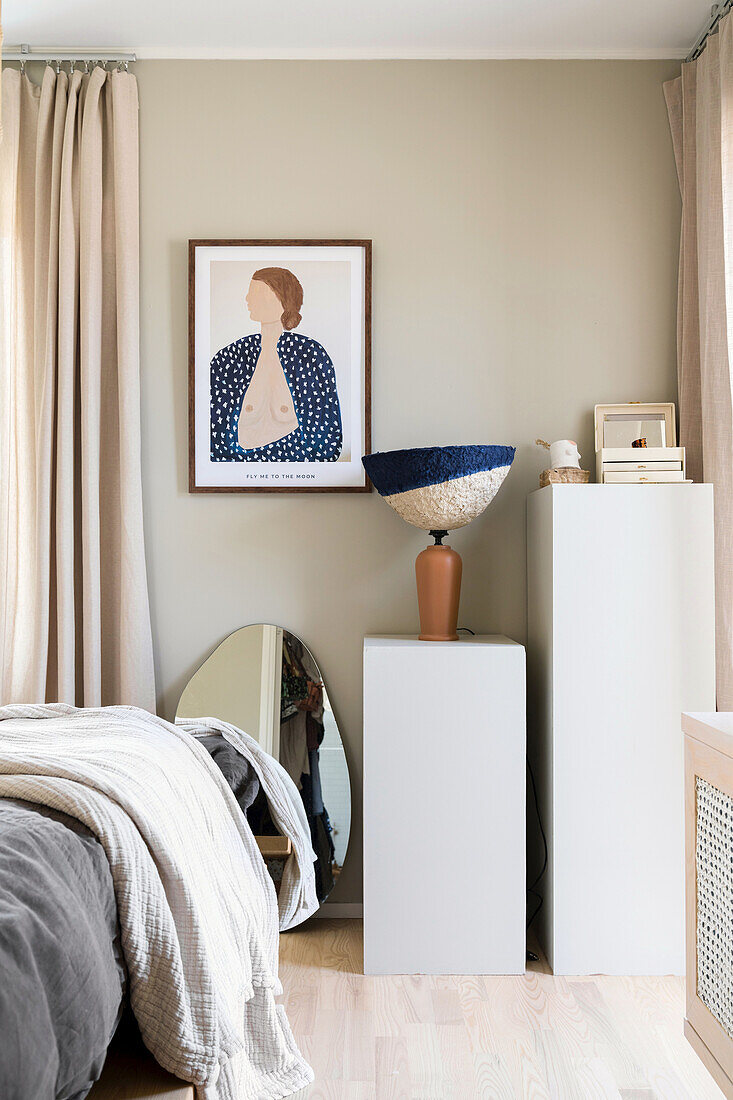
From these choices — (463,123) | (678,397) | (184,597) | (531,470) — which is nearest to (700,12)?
(463,123)

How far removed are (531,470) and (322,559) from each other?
679 mm

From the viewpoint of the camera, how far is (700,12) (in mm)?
2418

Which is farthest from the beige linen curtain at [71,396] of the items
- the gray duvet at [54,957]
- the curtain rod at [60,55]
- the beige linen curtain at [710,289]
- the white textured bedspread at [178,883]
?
the beige linen curtain at [710,289]

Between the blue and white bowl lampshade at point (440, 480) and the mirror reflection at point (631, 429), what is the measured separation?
0.39m

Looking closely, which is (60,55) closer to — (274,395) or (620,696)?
(274,395)

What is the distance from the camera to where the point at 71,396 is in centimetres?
252

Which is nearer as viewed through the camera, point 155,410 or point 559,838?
point 559,838

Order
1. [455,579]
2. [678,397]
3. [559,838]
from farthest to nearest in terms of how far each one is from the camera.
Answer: [678,397] < [455,579] < [559,838]

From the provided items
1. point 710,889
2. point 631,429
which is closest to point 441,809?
point 710,889

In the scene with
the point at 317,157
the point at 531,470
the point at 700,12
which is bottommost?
the point at 531,470

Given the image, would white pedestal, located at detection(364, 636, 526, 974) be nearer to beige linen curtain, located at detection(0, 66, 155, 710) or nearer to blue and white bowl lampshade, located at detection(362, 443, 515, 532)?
blue and white bowl lampshade, located at detection(362, 443, 515, 532)

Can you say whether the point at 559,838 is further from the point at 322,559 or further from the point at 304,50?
the point at 304,50

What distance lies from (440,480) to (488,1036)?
50.9 inches

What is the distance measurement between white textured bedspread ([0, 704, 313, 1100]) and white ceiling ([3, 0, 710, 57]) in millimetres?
1919
